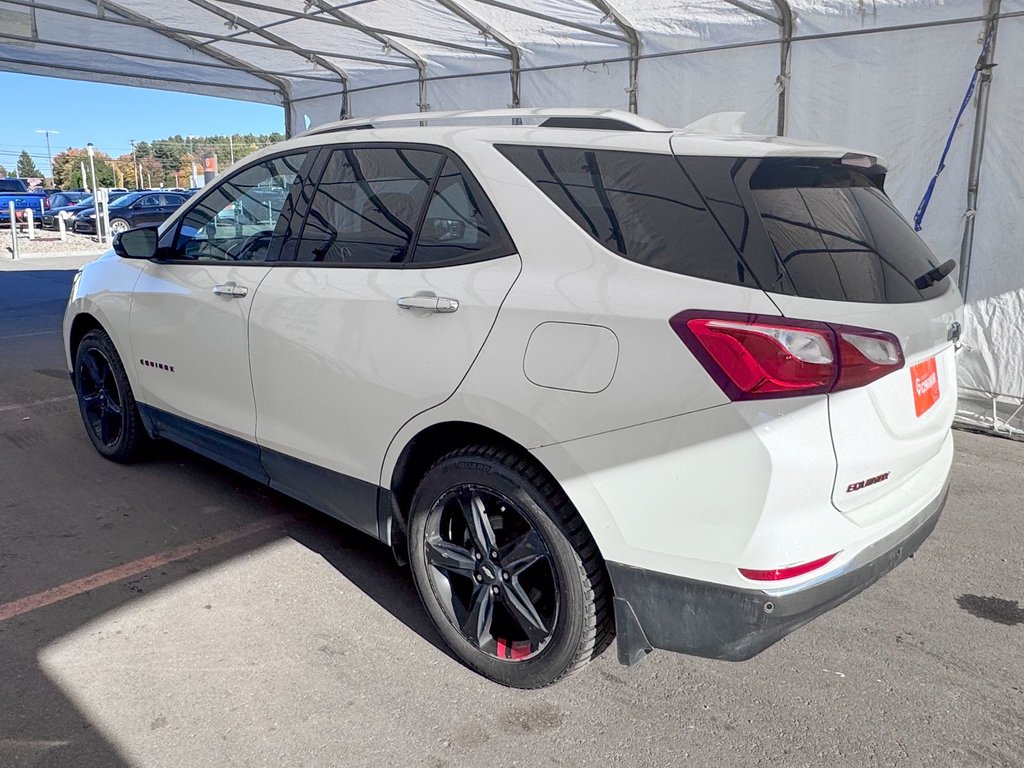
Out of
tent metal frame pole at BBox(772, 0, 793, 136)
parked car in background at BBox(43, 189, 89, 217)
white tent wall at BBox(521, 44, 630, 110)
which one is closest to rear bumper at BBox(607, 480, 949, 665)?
tent metal frame pole at BBox(772, 0, 793, 136)

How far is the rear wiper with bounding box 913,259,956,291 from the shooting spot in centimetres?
242

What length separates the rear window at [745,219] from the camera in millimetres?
2096

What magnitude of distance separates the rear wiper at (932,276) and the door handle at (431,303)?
1394mm

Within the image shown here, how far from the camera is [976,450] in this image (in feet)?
17.2

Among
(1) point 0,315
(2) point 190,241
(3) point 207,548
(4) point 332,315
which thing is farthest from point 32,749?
(1) point 0,315

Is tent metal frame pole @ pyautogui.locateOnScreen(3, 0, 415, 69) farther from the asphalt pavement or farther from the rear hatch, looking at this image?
the rear hatch

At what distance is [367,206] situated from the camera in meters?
3.03

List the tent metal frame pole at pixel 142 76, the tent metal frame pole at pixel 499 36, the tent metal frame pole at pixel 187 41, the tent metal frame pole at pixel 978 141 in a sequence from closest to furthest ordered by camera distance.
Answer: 1. the tent metal frame pole at pixel 978 141
2. the tent metal frame pole at pixel 499 36
3. the tent metal frame pole at pixel 187 41
4. the tent metal frame pole at pixel 142 76

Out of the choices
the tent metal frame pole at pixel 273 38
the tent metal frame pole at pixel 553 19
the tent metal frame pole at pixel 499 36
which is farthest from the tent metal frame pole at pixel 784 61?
the tent metal frame pole at pixel 273 38

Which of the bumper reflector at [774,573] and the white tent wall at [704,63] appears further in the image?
the white tent wall at [704,63]

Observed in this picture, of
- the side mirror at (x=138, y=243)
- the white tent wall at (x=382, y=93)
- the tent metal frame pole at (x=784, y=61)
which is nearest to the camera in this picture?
the side mirror at (x=138, y=243)

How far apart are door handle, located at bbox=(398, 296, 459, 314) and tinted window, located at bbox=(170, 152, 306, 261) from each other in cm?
101

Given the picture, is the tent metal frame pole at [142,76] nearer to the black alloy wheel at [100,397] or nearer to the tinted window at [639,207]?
the black alloy wheel at [100,397]

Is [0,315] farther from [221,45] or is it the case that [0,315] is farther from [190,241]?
[190,241]
